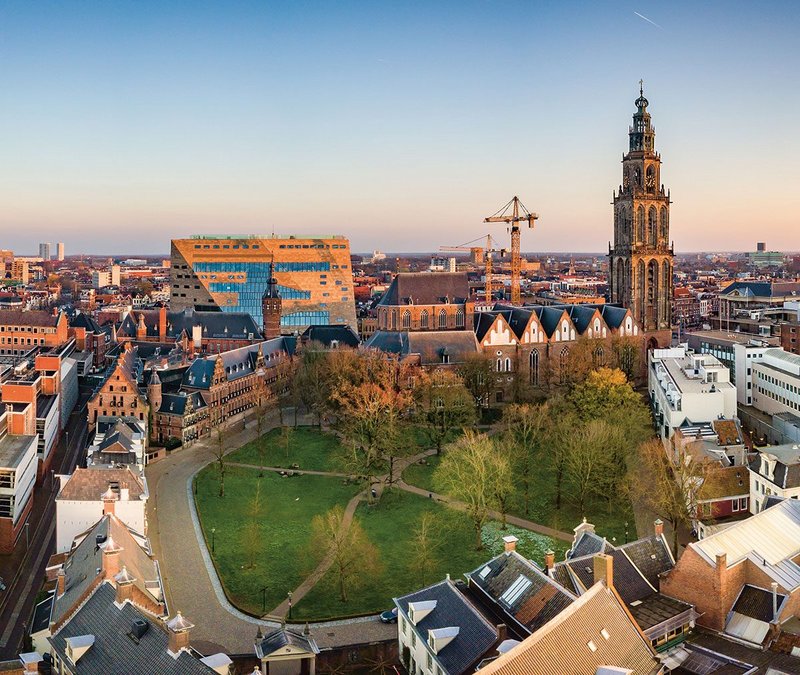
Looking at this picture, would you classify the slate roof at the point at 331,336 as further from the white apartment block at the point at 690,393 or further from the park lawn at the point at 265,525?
the white apartment block at the point at 690,393

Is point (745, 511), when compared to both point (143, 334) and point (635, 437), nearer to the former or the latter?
point (635, 437)

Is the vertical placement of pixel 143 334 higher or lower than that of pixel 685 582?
higher

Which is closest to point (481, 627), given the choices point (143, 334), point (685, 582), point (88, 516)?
point (685, 582)

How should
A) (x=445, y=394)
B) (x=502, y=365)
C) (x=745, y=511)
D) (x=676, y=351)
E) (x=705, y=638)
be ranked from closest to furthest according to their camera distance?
(x=705, y=638) → (x=745, y=511) → (x=445, y=394) → (x=676, y=351) → (x=502, y=365)

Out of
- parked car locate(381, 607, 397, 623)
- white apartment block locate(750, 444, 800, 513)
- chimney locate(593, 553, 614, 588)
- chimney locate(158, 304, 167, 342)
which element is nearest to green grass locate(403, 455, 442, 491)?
parked car locate(381, 607, 397, 623)

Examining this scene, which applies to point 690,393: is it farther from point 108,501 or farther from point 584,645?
point 108,501

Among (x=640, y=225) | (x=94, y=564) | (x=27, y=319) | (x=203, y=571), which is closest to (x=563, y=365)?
(x=640, y=225)
